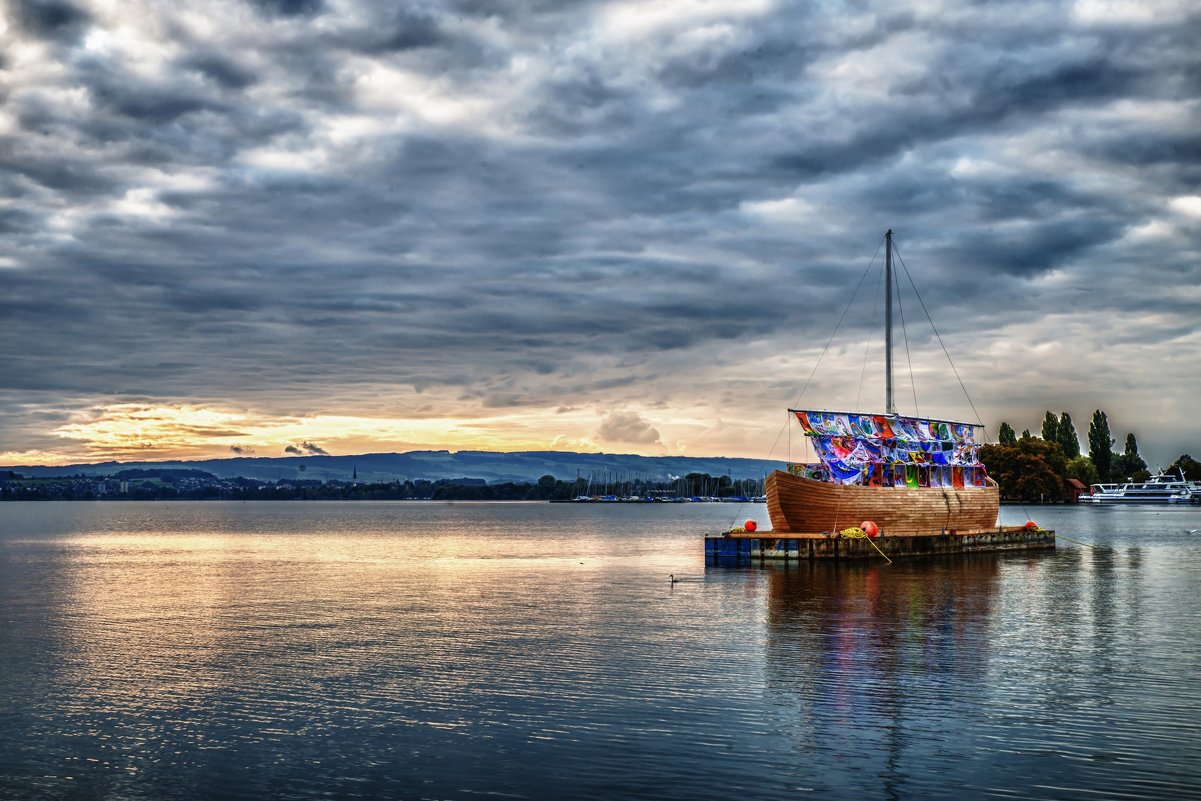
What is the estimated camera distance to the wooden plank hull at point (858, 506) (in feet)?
225

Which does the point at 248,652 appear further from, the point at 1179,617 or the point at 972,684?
the point at 1179,617

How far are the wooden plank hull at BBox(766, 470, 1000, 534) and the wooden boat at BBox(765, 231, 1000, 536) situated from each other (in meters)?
0.06

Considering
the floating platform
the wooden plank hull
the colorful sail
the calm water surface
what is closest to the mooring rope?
the floating platform

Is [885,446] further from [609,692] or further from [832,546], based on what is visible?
[609,692]

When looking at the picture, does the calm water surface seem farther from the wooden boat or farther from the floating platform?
the wooden boat

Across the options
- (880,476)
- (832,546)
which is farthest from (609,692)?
(880,476)

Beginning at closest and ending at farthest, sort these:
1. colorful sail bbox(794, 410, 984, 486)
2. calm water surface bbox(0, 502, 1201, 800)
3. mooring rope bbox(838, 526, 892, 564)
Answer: calm water surface bbox(0, 502, 1201, 800) < mooring rope bbox(838, 526, 892, 564) < colorful sail bbox(794, 410, 984, 486)

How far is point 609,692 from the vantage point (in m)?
25.3

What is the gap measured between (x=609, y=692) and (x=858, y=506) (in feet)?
157

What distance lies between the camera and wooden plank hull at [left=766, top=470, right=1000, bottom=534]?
225 feet

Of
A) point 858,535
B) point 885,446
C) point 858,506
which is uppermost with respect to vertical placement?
point 885,446

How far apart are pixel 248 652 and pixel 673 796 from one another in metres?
Result: 19.2

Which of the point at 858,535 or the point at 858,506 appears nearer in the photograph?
the point at 858,535

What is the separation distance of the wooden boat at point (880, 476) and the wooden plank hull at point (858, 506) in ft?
0.20
